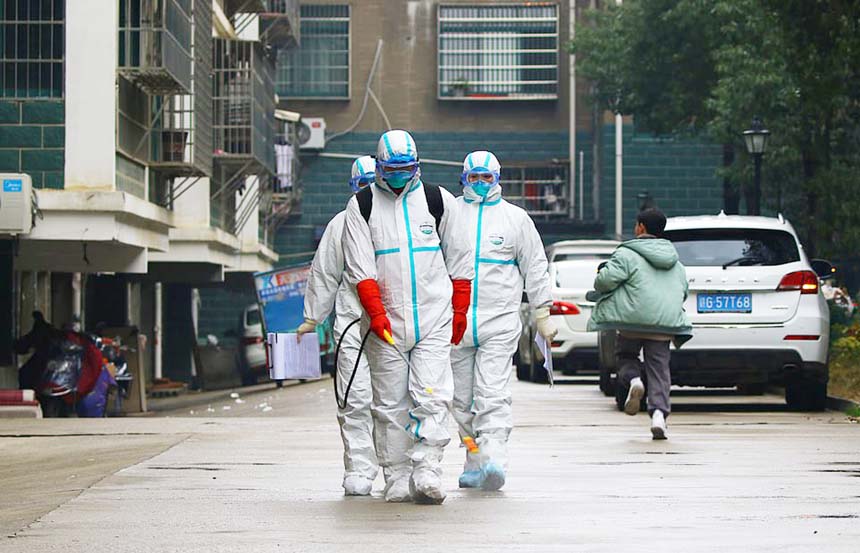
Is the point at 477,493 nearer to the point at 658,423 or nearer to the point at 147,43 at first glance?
the point at 658,423

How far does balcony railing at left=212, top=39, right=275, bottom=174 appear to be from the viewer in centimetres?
3722

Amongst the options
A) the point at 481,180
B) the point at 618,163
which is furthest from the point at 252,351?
the point at 481,180

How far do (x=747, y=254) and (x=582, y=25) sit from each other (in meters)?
32.0

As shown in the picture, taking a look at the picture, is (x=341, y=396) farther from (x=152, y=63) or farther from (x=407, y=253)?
(x=152, y=63)

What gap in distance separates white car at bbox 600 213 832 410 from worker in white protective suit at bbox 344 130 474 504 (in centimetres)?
749

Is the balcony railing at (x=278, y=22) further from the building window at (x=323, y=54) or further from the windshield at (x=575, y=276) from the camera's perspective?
the windshield at (x=575, y=276)

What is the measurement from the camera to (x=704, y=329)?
1731cm

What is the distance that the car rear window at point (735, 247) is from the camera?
1755cm

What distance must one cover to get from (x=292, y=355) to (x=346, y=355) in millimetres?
624

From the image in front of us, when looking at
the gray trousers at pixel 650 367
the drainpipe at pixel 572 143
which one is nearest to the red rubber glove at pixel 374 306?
the gray trousers at pixel 650 367

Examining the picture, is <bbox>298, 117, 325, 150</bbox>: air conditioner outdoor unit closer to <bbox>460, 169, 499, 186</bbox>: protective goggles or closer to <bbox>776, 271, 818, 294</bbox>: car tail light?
<bbox>776, 271, 818, 294</bbox>: car tail light

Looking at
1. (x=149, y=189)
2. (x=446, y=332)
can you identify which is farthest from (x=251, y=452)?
(x=149, y=189)

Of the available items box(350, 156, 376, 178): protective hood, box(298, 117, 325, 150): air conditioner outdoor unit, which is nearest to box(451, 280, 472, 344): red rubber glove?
box(350, 156, 376, 178): protective hood

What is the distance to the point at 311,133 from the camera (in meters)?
53.3
